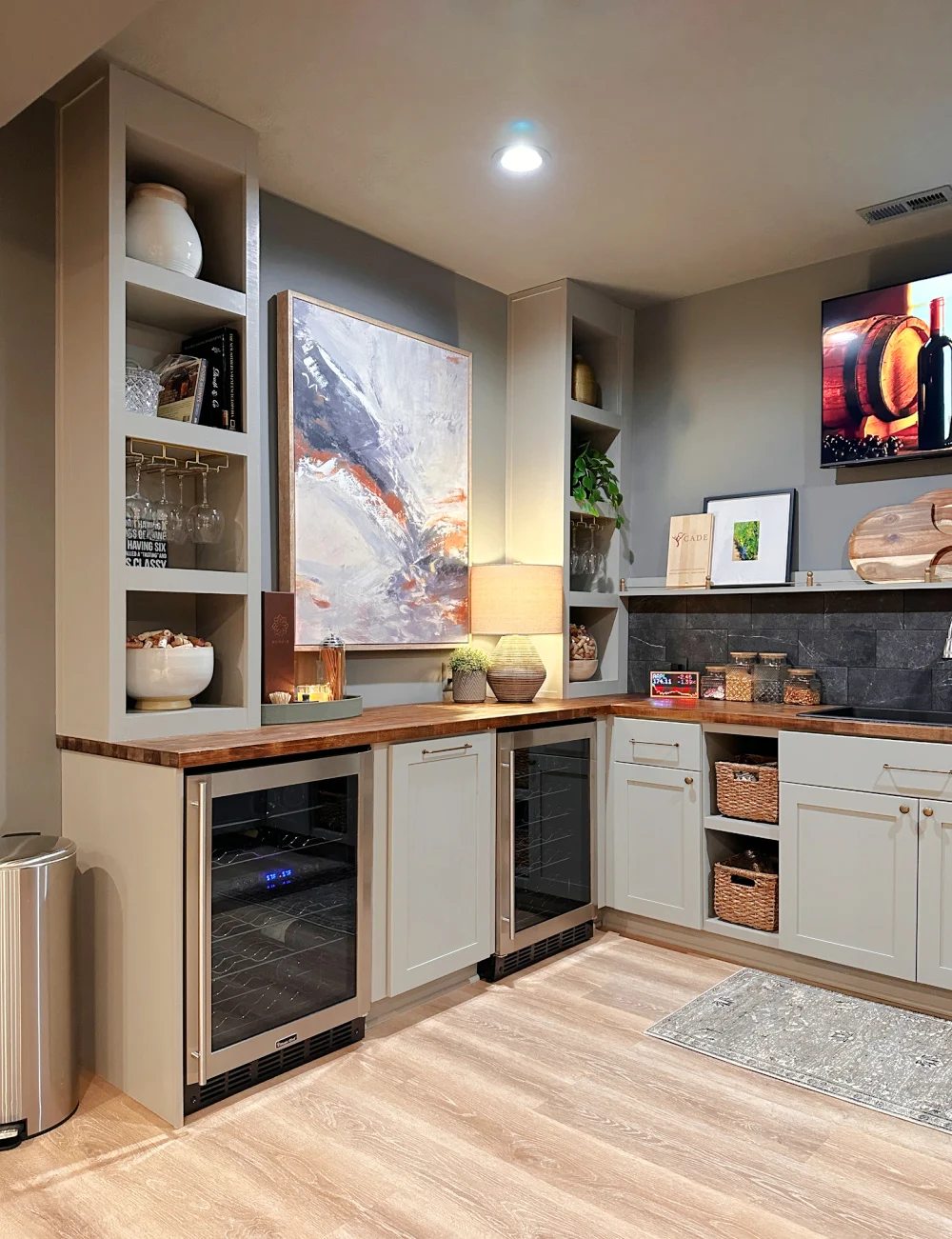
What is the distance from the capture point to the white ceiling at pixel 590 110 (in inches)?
89.5

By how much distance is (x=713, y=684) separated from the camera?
392 cm

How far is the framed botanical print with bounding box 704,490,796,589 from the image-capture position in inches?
149

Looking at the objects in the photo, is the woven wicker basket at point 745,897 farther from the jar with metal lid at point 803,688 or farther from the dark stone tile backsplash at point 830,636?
the dark stone tile backsplash at point 830,636

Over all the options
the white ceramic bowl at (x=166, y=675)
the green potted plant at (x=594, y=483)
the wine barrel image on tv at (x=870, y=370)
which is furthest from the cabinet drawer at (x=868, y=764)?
the white ceramic bowl at (x=166, y=675)

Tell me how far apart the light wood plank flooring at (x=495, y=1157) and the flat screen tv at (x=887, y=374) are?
7.44 ft

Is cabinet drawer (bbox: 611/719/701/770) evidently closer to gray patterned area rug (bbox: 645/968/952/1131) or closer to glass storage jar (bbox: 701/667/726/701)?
glass storage jar (bbox: 701/667/726/701)

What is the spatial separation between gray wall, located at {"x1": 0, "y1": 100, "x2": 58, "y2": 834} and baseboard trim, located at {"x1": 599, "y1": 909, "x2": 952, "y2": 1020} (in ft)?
7.25

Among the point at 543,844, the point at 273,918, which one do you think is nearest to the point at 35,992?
the point at 273,918

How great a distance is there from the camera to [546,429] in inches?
159

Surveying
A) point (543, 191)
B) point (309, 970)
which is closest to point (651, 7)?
point (543, 191)

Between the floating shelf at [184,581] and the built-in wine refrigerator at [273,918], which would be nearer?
the built-in wine refrigerator at [273,918]

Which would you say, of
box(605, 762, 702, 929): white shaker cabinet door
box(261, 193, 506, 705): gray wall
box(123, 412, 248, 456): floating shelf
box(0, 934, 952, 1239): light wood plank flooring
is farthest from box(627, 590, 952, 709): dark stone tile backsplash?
box(123, 412, 248, 456): floating shelf

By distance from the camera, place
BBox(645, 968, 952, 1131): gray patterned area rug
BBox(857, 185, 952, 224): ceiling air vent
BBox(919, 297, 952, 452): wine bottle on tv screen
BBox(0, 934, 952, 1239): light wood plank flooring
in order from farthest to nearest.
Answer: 1. BBox(919, 297, 952, 452): wine bottle on tv screen
2. BBox(857, 185, 952, 224): ceiling air vent
3. BBox(645, 968, 952, 1131): gray patterned area rug
4. BBox(0, 934, 952, 1239): light wood plank flooring

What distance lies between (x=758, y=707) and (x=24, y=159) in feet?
9.86
